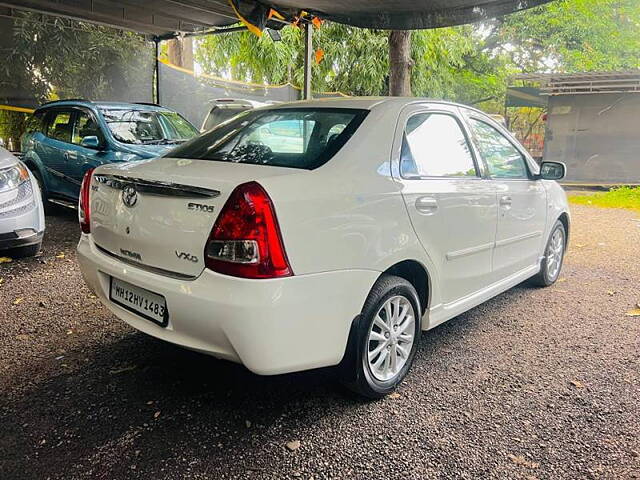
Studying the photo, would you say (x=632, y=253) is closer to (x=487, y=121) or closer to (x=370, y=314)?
(x=487, y=121)

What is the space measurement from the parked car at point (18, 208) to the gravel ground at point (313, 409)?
3.27 ft

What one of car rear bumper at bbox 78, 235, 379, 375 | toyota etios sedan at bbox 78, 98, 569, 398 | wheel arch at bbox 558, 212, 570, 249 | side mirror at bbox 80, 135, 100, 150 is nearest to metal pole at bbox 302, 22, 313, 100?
side mirror at bbox 80, 135, 100, 150

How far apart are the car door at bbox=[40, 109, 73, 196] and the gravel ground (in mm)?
3560

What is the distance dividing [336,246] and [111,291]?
1256 millimetres

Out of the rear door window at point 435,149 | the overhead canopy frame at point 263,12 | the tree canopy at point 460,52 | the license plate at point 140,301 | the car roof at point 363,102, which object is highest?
the tree canopy at point 460,52

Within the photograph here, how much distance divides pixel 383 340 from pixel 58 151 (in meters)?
6.20

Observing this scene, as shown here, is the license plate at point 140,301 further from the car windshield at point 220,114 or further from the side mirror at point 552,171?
the car windshield at point 220,114

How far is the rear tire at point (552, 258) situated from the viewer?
4.67 m

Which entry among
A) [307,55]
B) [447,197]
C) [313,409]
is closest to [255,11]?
[307,55]

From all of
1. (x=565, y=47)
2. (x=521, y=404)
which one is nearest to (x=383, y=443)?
(x=521, y=404)

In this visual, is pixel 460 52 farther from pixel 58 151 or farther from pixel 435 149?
pixel 435 149

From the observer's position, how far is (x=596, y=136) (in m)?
13.7

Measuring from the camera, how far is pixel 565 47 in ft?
67.3

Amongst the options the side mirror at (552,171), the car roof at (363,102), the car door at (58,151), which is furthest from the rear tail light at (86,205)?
the car door at (58,151)
